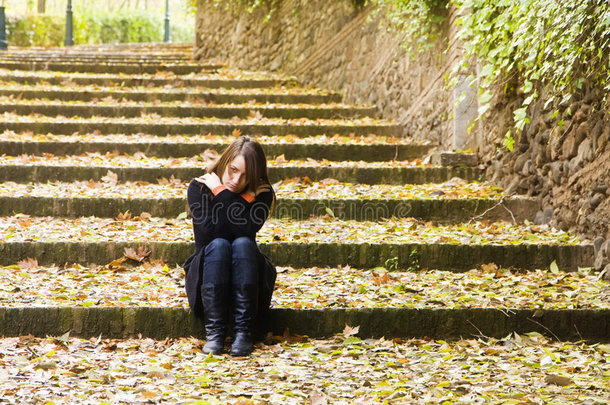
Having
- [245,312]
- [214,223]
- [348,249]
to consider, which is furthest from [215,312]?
[348,249]

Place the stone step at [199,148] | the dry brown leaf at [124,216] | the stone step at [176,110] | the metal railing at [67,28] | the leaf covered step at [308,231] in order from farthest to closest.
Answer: the metal railing at [67,28] → the stone step at [176,110] → the stone step at [199,148] → the dry brown leaf at [124,216] → the leaf covered step at [308,231]

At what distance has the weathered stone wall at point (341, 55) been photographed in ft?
23.7

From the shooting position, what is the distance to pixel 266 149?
6.96m

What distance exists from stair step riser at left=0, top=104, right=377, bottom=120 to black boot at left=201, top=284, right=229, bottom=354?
483 cm

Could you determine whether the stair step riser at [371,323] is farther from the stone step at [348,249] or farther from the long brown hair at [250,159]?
the stone step at [348,249]

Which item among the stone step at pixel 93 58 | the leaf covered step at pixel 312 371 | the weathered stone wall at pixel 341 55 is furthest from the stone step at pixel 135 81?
the leaf covered step at pixel 312 371

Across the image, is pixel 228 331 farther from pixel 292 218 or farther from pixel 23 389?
pixel 292 218

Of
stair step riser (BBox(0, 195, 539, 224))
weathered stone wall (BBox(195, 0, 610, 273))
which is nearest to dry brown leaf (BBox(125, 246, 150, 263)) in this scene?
stair step riser (BBox(0, 195, 539, 224))

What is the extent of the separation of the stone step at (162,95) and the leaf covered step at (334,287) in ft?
14.9

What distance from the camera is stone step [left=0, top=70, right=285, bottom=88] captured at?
9719 mm

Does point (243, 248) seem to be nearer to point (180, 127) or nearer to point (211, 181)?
point (211, 181)

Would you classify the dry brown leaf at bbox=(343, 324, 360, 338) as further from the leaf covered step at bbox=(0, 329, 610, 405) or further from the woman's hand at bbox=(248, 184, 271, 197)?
the woman's hand at bbox=(248, 184, 271, 197)

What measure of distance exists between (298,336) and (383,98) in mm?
4844

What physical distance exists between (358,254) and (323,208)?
2.87 ft
